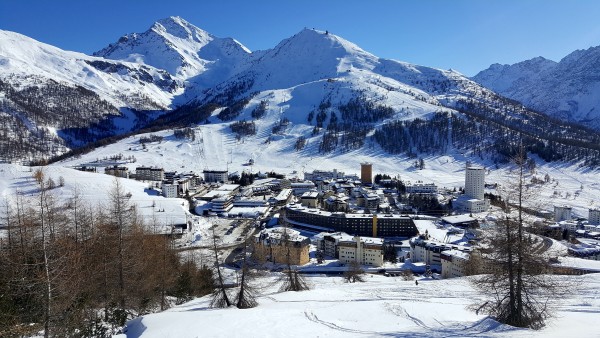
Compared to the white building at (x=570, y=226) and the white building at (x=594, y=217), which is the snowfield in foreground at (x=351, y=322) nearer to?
the white building at (x=570, y=226)

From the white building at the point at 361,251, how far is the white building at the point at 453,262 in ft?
22.1

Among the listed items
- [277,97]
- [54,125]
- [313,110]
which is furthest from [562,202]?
[54,125]

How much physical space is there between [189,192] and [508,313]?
73.3 metres

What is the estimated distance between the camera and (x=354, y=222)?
5506 centimetres

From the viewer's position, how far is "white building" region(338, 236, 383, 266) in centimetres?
4184

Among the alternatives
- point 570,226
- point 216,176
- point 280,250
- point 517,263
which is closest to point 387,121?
point 216,176

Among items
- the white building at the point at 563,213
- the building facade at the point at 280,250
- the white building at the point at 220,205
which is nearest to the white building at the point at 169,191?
the white building at the point at 220,205

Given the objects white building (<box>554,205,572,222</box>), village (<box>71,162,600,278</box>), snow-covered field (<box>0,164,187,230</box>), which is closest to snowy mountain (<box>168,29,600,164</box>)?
village (<box>71,162,600,278</box>)

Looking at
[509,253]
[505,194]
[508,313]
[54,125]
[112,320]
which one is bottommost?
[112,320]

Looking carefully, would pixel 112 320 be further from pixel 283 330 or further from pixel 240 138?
pixel 240 138

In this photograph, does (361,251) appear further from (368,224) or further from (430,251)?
(368,224)

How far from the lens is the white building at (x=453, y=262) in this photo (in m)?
34.4

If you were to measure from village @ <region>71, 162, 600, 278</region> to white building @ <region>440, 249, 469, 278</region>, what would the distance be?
0.09 m

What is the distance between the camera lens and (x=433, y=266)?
40.2 m
